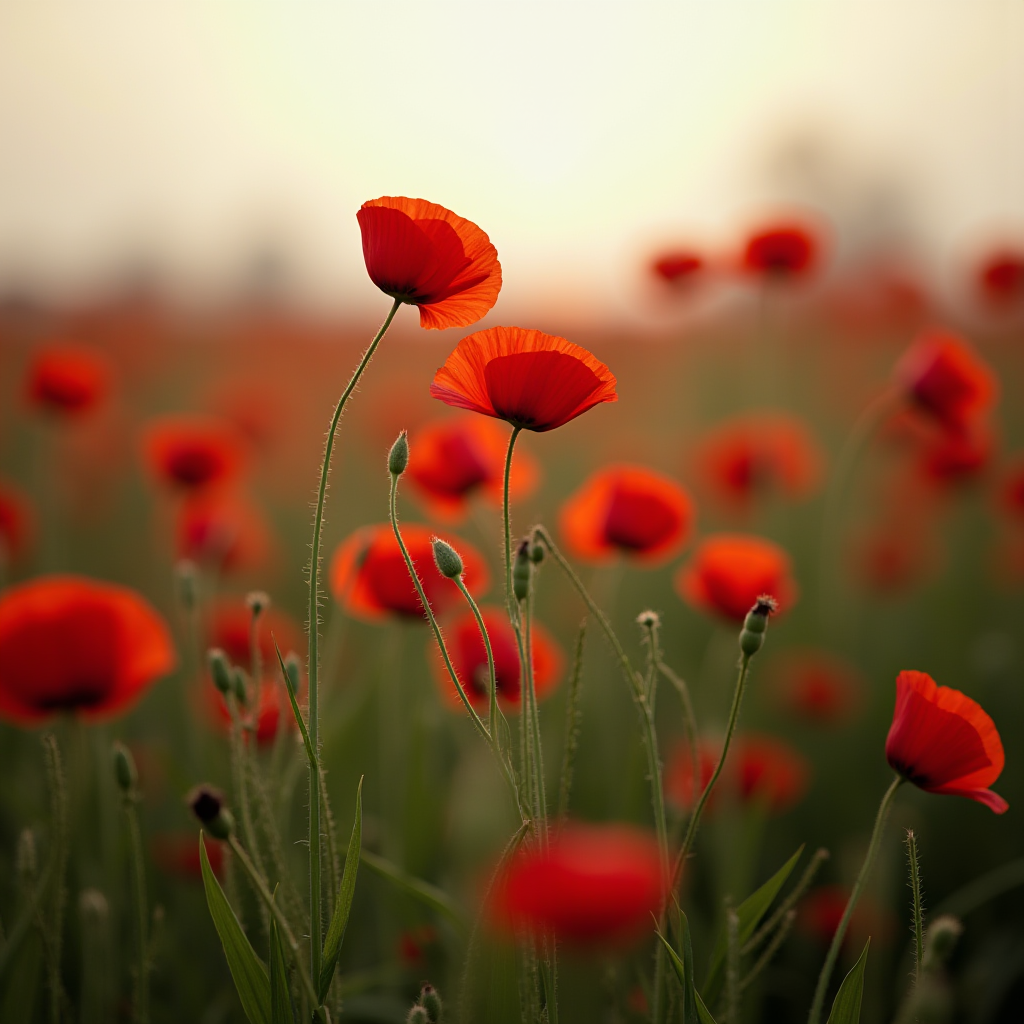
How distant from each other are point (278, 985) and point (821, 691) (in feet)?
5.34

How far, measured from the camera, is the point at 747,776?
167 centimetres

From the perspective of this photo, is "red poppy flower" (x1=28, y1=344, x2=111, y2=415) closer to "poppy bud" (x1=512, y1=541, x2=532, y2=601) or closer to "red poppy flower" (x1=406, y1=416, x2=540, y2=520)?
"red poppy flower" (x1=406, y1=416, x2=540, y2=520)

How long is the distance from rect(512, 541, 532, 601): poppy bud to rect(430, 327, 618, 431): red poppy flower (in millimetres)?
112

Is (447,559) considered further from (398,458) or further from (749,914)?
(749,914)

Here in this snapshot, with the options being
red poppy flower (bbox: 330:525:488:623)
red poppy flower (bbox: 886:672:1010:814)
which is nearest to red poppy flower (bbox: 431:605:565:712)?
red poppy flower (bbox: 330:525:488:623)

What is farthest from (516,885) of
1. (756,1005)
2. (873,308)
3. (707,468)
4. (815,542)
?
(873,308)

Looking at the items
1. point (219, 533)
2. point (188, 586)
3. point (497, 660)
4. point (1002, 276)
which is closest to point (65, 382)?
point (219, 533)

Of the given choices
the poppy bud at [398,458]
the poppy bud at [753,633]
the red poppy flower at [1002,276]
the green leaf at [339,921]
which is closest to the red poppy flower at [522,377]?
the poppy bud at [398,458]

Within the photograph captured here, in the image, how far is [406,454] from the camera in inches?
28.3

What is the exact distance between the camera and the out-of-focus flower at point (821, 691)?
2104 mm

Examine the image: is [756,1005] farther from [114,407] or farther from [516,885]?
[114,407]

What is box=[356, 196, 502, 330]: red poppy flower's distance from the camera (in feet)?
2.38

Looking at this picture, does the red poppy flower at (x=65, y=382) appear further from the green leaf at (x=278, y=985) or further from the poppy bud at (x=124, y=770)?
the green leaf at (x=278, y=985)

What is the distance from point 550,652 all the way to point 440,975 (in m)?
0.48
